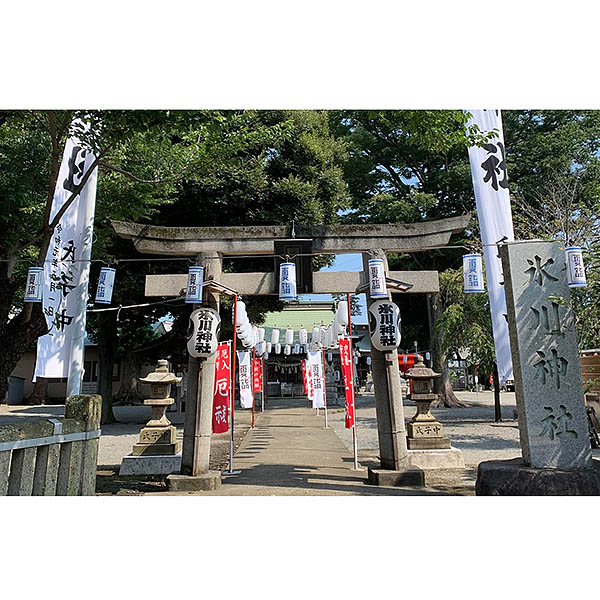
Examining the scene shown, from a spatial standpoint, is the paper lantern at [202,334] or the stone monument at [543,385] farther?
the paper lantern at [202,334]

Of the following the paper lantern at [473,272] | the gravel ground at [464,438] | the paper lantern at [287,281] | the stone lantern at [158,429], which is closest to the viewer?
the paper lantern at [287,281]

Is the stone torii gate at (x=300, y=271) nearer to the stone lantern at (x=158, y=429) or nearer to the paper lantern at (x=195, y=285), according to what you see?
the paper lantern at (x=195, y=285)

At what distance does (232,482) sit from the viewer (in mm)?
7539

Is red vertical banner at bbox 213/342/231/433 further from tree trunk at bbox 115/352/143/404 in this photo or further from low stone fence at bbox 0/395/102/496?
tree trunk at bbox 115/352/143/404

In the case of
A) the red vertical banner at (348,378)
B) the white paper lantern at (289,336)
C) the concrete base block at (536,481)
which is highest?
the white paper lantern at (289,336)

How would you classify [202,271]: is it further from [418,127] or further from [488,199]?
[488,199]

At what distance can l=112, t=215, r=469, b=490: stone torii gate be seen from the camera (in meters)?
7.29

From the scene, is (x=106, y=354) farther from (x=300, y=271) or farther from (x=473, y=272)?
(x=473, y=272)

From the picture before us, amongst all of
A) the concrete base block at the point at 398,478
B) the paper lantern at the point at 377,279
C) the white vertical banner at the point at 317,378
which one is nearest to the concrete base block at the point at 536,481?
the concrete base block at the point at 398,478

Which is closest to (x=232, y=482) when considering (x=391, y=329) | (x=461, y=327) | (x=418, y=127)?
(x=391, y=329)

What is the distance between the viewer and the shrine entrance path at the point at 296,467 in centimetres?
682

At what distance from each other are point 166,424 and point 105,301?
3072 millimetres

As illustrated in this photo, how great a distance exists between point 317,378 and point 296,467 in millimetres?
7101

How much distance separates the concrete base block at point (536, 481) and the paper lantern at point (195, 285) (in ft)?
15.0
